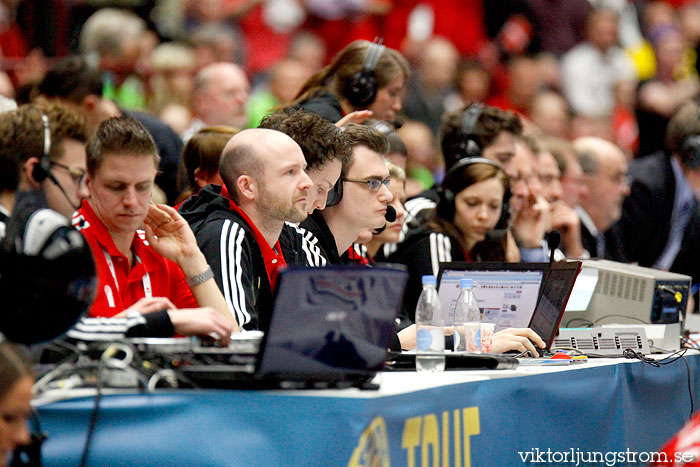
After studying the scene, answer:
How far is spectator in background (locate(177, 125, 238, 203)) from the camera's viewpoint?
4.45m

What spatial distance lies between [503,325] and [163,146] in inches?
91.8

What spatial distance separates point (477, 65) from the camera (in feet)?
33.1

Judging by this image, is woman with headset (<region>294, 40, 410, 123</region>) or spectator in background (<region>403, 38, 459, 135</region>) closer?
woman with headset (<region>294, 40, 410, 123</region>)

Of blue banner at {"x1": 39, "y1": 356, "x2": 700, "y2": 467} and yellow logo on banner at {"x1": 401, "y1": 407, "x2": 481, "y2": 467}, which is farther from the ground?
blue banner at {"x1": 39, "y1": 356, "x2": 700, "y2": 467}

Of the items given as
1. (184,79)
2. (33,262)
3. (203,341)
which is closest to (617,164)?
(184,79)

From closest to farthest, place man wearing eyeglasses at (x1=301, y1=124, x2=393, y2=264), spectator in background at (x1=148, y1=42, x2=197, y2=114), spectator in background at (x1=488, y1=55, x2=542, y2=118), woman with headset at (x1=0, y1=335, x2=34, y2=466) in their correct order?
1. woman with headset at (x1=0, y1=335, x2=34, y2=466)
2. man wearing eyeglasses at (x1=301, y1=124, x2=393, y2=264)
3. spectator in background at (x1=148, y1=42, x2=197, y2=114)
4. spectator in background at (x1=488, y1=55, x2=542, y2=118)

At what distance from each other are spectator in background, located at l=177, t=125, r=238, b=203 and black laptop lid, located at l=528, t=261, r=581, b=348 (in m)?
1.37

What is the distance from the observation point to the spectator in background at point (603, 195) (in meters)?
7.08

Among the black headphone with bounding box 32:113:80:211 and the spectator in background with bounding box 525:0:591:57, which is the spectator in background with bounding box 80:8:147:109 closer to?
the black headphone with bounding box 32:113:80:211

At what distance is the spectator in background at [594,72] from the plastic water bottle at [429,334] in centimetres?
761

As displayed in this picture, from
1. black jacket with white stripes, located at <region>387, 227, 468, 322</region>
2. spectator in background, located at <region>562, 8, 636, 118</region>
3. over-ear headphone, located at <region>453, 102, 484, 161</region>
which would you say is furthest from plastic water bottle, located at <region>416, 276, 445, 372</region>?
spectator in background, located at <region>562, 8, 636, 118</region>

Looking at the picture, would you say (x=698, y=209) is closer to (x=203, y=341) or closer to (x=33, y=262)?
(x=203, y=341)

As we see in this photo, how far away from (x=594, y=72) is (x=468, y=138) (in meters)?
5.61

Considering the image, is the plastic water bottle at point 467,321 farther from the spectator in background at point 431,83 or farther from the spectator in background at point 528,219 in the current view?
the spectator in background at point 431,83
